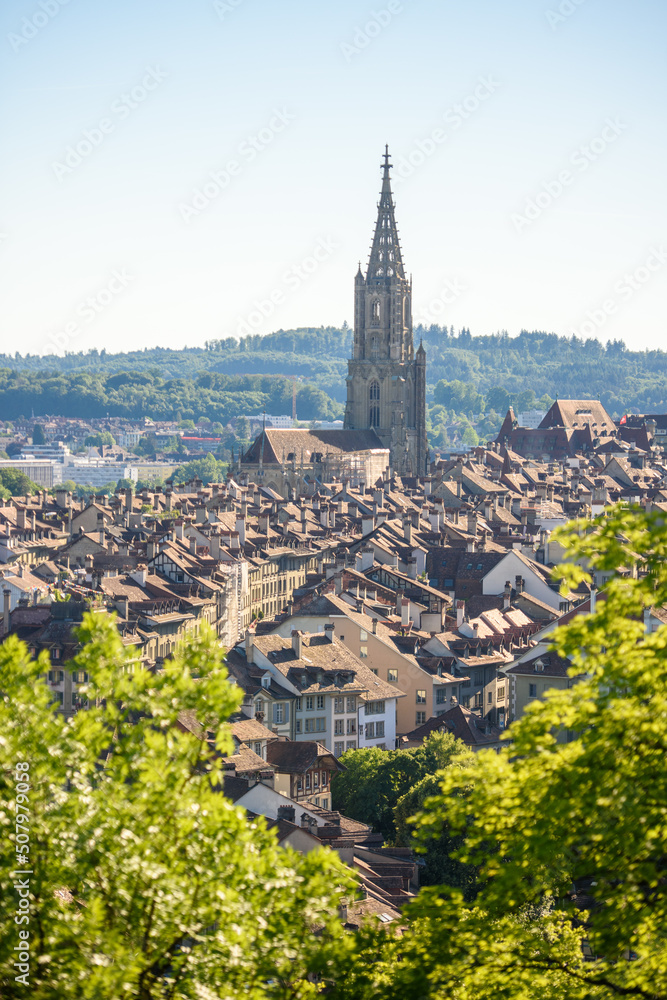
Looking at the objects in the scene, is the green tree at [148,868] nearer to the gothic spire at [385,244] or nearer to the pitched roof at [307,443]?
the pitched roof at [307,443]

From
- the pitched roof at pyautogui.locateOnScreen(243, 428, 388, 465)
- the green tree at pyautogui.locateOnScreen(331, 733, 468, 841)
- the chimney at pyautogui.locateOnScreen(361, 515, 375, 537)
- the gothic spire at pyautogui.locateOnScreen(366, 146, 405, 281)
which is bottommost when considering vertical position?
the green tree at pyautogui.locateOnScreen(331, 733, 468, 841)

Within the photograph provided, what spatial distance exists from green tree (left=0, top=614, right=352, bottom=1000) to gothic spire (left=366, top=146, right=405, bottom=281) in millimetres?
174570

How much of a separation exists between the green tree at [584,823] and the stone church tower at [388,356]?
567 ft

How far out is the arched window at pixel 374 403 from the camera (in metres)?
194

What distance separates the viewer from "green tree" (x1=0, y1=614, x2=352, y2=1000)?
16047 mm

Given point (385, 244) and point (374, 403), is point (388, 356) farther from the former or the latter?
point (385, 244)

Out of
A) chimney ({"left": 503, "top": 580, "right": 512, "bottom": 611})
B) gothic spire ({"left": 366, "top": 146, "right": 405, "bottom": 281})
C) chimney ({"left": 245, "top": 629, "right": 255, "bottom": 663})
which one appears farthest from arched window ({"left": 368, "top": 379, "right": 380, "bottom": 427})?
chimney ({"left": 245, "top": 629, "right": 255, "bottom": 663})

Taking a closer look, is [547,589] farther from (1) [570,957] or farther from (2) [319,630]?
(1) [570,957]

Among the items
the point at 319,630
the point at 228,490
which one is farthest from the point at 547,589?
the point at 228,490

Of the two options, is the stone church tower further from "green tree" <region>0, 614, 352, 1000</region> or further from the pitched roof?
"green tree" <region>0, 614, 352, 1000</region>

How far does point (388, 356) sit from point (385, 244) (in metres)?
12.8

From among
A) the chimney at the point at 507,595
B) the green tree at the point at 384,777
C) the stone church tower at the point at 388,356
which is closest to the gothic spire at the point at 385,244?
the stone church tower at the point at 388,356

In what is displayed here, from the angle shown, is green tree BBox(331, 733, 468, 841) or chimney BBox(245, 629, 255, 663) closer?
green tree BBox(331, 733, 468, 841)

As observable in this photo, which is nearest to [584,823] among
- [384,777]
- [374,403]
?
[384,777]
